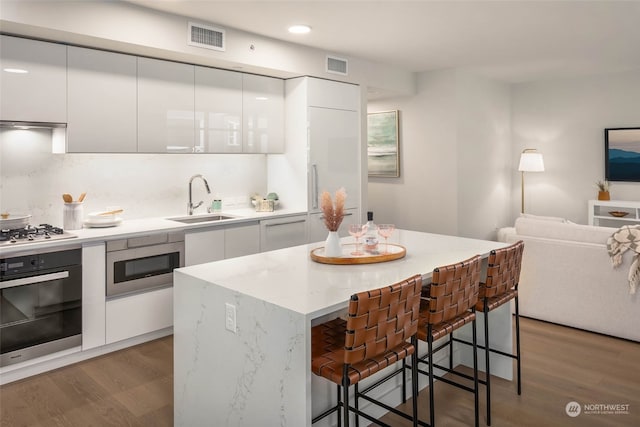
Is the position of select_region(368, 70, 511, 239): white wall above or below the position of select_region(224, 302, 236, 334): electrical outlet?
above

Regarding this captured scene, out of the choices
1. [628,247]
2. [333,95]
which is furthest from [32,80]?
[628,247]

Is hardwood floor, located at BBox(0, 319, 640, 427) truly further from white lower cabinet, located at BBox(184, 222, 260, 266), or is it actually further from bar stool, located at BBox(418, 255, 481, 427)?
white lower cabinet, located at BBox(184, 222, 260, 266)

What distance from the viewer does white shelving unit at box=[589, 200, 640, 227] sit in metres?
6.11

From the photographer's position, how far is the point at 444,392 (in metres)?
2.95

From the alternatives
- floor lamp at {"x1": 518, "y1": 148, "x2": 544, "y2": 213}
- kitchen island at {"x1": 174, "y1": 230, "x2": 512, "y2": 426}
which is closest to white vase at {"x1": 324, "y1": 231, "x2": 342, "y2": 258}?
kitchen island at {"x1": 174, "y1": 230, "x2": 512, "y2": 426}

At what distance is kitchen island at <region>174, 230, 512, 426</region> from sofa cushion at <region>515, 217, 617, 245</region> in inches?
69.4

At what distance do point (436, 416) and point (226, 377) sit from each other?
1.27 meters

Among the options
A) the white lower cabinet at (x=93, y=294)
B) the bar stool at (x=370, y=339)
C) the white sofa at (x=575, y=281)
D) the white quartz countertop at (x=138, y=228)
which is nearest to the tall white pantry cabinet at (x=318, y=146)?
the white quartz countertop at (x=138, y=228)

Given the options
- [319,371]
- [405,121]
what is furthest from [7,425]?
[405,121]

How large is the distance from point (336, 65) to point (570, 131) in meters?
3.93

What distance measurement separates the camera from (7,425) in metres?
2.63

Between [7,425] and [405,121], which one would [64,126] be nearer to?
[7,425]

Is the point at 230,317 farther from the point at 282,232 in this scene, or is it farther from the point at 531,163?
the point at 531,163

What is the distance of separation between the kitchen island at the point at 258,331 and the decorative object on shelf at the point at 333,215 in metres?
0.13
